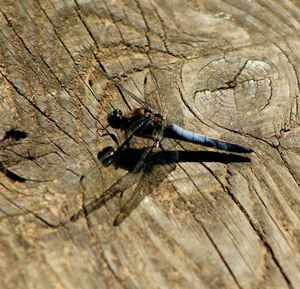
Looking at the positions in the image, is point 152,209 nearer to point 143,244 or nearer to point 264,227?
point 143,244

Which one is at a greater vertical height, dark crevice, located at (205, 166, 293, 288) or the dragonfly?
the dragonfly

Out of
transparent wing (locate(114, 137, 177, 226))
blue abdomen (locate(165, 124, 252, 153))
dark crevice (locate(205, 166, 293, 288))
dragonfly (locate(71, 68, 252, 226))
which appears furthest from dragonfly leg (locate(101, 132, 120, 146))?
dark crevice (locate(205, 166, 293, 288))

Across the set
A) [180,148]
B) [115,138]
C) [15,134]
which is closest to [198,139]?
[180,148]

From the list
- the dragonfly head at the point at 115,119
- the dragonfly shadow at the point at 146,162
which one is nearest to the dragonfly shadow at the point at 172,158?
the dragonfly shadow at the point at 146,162

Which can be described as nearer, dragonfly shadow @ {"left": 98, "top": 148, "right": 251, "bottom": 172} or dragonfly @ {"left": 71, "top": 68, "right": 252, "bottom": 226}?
dragonfly @ {"left": 71, "top": 68, "right": 252, "bottom": 226}

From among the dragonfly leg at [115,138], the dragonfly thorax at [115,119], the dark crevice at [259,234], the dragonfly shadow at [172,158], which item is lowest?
the dark crevice at [259,234]

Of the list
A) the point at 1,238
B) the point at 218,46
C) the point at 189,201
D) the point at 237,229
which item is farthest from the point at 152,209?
the point at 218,46

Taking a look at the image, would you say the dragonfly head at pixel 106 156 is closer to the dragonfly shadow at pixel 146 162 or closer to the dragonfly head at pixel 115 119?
the dragonfly shadow at pixel 146 162

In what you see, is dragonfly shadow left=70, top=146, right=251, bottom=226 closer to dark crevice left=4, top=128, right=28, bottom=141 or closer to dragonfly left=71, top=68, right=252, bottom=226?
dragonfly left=71, top=68, right=252, bottom=226
